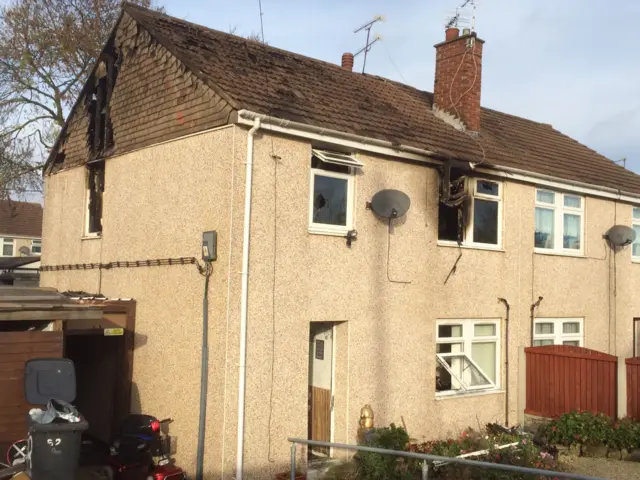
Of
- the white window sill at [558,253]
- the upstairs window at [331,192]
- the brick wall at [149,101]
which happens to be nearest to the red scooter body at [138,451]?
the upstairs window at [331,192]

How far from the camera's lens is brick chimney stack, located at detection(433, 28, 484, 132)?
42.7ft

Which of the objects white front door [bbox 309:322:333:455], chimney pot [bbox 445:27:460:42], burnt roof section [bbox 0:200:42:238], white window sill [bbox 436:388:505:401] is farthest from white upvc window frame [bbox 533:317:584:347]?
burnt roof section [bbox 0:200:42:238]

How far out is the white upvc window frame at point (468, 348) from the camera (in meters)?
10.7

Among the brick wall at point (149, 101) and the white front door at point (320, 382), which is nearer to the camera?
the brick wall at point (149, 101)

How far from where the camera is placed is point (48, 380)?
7164 mm

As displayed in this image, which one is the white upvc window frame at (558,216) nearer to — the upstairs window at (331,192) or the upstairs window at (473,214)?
the upstairs window at (473,214)

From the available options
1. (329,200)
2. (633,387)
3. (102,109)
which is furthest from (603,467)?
(102,109)

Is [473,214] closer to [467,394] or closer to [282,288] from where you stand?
[467,394]

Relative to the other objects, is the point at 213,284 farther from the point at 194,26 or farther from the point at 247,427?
the point at 194,26

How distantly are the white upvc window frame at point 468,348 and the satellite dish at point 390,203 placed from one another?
6.98 feet

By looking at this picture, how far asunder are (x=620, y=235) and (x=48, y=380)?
442 inches

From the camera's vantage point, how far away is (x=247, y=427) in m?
8.31

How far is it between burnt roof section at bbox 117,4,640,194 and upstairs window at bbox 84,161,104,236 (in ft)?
9.54

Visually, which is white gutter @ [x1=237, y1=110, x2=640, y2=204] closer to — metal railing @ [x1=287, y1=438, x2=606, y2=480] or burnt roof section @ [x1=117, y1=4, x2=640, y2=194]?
burnt roof section @ [x1=117, y1=4, x2=640, y2=194]
